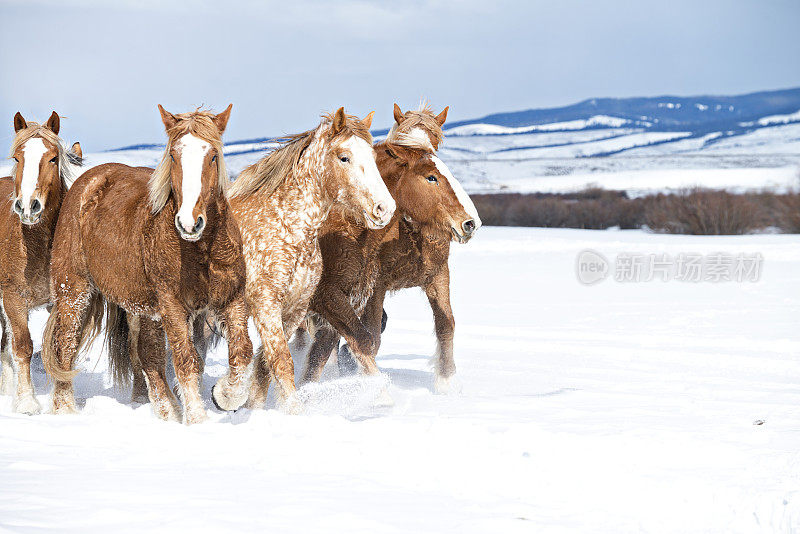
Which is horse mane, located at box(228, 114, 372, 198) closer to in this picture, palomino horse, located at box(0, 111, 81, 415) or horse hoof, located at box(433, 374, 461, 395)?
palomino horse, located at box(0, 111, 81, 415)

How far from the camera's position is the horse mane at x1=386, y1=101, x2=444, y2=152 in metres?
6.23

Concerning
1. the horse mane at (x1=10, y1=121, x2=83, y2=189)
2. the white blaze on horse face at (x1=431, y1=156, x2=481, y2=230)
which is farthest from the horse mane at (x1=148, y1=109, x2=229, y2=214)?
the white blaze on horse face at (x1=431, y1=156, x2=481, y2=230)

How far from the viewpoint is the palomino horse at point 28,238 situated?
230 inches

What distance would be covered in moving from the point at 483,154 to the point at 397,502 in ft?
348

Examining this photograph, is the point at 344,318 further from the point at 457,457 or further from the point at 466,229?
the point at 457,457

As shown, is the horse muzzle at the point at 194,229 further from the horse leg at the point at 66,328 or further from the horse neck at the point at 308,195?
the horse leg at the point at 66,328

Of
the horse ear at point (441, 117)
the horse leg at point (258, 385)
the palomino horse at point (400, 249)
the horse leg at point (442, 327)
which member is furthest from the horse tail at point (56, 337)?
the horse ear at point (441, 117)

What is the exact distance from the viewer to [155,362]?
5.69m

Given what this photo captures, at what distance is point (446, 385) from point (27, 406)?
3084mm

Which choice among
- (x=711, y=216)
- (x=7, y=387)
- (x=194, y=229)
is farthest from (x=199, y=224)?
(x=711, y=216)

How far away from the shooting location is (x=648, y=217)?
26141mm

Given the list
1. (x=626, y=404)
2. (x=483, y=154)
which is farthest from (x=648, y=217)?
(x=483, y=154)

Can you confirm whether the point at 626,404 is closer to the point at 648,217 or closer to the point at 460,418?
the point at 460,418

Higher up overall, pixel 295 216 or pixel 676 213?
pixel 295 216
